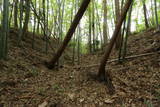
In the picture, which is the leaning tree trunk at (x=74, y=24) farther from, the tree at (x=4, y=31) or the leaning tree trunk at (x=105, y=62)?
the tree at (x=4, y=31)

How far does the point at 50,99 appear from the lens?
2705mm

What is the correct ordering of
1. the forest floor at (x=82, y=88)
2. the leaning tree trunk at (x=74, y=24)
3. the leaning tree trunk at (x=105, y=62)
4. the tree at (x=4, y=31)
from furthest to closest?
the tree at (x=4, y=31) < the leaning tree trunk at (x=74, y=24) < the leaning tree trunk at (x=105, y=62) < the forest floor at (x=82, y=88)

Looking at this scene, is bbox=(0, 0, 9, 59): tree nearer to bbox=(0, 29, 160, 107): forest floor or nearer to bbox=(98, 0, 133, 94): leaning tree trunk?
bbox=(0, 29, 160, 107): forest floor

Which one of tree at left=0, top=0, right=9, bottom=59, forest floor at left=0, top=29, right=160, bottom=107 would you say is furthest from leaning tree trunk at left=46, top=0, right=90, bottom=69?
tree at left=0, top=0, right=9, bottom=59

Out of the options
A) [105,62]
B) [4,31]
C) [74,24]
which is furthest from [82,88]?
[4,31]

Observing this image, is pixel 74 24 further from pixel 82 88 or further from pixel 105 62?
pixel 82 88

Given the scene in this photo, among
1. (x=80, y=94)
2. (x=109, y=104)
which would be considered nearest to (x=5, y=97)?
(x=80, y=94)

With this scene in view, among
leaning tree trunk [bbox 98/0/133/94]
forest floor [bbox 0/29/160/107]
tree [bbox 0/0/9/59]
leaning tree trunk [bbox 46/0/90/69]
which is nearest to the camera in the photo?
forest floor [bbox 0/29/160/107]

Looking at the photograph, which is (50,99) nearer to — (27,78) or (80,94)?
(80,94)

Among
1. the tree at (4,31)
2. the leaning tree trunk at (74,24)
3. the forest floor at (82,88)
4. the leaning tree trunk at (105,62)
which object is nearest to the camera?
the forest floor at (82,88)

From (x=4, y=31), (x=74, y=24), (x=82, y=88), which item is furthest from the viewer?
(x=4, y=31)

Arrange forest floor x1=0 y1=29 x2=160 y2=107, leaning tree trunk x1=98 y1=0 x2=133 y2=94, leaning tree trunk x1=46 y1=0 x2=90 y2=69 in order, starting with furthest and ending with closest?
leaning tree trunk x1=46 y1=0 x2=90 y2=69
leaning tree trunk x1=98 y1=0 x2=133 y2=94
forest floor x1=0 y1=29 x2=160 y2=107

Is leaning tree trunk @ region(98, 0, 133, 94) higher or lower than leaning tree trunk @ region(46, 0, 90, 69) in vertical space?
lower

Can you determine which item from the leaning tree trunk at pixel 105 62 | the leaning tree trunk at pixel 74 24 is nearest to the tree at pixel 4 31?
the leaning tree trunk at pixel 74 24
